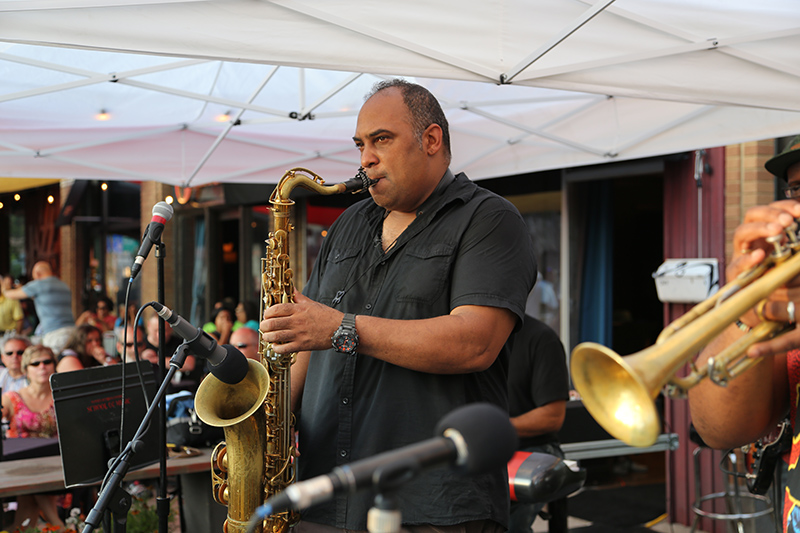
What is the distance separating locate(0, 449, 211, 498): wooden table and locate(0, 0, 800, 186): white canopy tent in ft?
6.99

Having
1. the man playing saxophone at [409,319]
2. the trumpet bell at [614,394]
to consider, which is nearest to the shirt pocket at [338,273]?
the man playing saxophone at [409,319]

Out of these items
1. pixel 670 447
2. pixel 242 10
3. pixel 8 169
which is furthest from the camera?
pixel 8 169

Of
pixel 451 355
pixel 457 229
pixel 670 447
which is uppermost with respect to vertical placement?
pixel 457 229

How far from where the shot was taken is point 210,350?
2260 millimetres

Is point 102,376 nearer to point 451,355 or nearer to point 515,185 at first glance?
point 451,355

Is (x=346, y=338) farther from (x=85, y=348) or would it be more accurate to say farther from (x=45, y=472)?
(x=85, y=348)

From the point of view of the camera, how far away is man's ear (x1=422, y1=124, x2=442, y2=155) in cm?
247

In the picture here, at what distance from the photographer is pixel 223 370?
230 centimetres

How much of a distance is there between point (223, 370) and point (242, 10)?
1537 mm

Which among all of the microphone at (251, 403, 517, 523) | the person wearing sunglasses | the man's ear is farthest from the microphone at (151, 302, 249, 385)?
the person wearing sunglasses

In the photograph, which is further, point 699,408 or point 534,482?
point 534,482

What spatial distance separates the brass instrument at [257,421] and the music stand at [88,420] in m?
0.77

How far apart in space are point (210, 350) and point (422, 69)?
173 cm

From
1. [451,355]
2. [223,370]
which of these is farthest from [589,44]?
[223,370]
